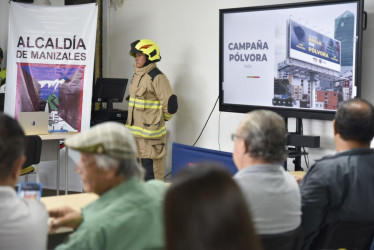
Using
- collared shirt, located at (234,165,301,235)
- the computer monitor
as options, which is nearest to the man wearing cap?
collared shirt, located at (234,165,301,235)

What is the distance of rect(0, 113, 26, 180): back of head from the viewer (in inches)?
75.0

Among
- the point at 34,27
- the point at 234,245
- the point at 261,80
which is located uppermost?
the point at 34,27

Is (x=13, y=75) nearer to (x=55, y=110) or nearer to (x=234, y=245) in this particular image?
(x=55, y=110)

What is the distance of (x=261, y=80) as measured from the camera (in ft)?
16.9

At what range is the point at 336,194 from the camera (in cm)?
262

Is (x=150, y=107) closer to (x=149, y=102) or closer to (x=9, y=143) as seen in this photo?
(x=149, y=102)

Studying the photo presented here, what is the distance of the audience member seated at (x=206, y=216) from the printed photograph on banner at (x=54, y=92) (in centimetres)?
Answer: 552

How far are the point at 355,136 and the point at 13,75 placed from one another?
4550 mm

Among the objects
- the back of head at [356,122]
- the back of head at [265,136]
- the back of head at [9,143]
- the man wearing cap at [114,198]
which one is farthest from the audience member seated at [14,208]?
the back of head at [356,122]

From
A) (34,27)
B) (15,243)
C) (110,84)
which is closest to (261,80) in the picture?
(110,84)

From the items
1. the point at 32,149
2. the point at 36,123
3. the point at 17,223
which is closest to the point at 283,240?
the point at 17,223

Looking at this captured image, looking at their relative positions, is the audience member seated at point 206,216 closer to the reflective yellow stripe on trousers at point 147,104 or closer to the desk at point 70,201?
the desk at point 70,201

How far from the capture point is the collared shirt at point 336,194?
260 cm

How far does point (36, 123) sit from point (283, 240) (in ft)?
13.5
